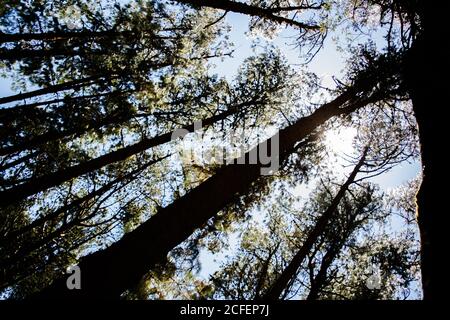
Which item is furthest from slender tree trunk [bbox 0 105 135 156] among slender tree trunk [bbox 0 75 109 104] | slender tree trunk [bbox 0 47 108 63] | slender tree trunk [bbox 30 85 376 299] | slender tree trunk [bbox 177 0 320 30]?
slender tree trunk [bbox 30 85 376 299]

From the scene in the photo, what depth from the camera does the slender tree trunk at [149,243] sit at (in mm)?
2852

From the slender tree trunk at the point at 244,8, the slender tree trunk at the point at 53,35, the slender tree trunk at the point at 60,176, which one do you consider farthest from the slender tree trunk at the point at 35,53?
the slender tree trunk at the point at 244,8

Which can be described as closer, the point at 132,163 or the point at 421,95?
the point at 421,95

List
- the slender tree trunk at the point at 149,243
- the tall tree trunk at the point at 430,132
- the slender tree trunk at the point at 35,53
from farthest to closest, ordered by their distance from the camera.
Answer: the slender tree trunk at the point at 35,53 → the slender tree trunk at the point at 149,243 → the tall tree trunk at the point at 430,132

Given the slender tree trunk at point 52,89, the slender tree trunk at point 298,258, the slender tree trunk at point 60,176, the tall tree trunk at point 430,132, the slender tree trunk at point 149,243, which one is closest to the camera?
→ the tall tree trunk at point 430,132

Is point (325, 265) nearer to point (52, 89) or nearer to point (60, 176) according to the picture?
point (60, 176)

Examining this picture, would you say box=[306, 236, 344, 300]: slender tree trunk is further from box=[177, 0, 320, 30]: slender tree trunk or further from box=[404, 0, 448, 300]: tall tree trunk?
box=[177, 0, 320, 30]: slender tree trunk

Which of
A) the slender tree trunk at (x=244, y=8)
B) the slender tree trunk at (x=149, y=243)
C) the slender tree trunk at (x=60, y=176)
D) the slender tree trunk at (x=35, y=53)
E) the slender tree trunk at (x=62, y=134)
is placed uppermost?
the slender tree trunk at (x=244, y=8)

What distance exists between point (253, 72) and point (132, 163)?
5.48 meters

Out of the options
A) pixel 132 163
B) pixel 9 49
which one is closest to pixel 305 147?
pixel 132 163

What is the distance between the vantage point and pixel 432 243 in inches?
111

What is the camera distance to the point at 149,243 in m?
3.33

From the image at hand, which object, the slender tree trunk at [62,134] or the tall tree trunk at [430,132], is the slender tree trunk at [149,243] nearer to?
the tall tree trunk at [430,132]
